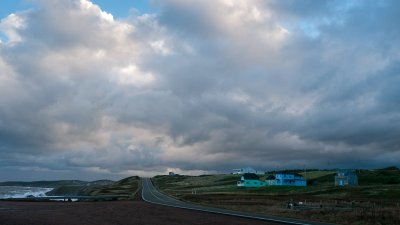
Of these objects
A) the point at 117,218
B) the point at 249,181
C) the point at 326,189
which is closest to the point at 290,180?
the point at 249,181

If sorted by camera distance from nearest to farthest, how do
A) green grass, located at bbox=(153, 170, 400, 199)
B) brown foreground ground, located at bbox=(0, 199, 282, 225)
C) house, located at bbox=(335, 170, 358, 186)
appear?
brown foreground ground, located at bbox=(0, 199, 282, 225), green grass, located at bbox=(153, 170, 400, 199), house, located at bbox=(335, 170, 358, 186)

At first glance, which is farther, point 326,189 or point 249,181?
point 249,181

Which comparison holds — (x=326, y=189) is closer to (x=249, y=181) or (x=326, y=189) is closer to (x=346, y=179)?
(x=346, y=179)

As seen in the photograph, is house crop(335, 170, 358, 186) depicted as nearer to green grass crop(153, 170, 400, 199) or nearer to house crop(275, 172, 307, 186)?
green grass crop(153, 170, 400, 199)

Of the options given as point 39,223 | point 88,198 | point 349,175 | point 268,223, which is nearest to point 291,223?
point 268,223

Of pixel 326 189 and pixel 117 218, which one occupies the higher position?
pixel 326 189

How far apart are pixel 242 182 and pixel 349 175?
35.4 meters

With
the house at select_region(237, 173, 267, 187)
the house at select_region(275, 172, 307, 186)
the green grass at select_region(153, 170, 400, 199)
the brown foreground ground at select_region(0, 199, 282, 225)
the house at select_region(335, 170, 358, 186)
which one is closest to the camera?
the brown foreground ground at select_region(0, 199, 282, 225)

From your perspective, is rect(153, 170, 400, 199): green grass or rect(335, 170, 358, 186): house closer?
rect(153, 170, 400, 199): green grass

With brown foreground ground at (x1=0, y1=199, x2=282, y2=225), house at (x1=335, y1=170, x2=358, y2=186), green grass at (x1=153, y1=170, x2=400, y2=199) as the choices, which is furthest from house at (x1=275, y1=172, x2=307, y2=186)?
brown foreground ground at (x1=0, y1=199, x2=282, y2=225)

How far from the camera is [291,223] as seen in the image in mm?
35562

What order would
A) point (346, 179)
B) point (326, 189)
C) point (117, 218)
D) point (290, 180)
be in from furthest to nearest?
1. point (290, 180)
2. point (346, 179)
3. point (326, 189)
4. point (117, 218)

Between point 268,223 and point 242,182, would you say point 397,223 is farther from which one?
point 242,182

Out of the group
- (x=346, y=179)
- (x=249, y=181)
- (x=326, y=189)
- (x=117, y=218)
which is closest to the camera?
(x=117, y=218)
